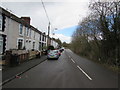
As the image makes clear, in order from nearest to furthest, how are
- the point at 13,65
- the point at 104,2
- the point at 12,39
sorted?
the point at 13,65 < the point at 104,2 < the point at 12,39

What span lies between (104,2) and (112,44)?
5.56m

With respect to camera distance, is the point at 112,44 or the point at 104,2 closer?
the point at 112,44

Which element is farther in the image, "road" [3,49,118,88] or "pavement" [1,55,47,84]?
"pavement" [1,55,47,84]

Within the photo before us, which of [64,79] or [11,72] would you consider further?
[11,72]

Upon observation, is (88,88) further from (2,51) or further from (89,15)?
(89,15)

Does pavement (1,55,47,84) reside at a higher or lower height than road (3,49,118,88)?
higher

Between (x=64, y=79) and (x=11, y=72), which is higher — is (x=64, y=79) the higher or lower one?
the lower one

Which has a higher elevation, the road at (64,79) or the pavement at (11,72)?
the pavement at (11,72)

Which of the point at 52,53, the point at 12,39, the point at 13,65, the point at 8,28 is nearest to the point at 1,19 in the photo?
the point at 8,28

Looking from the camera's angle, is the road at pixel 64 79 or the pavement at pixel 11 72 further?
the pavement at pixel 11 72

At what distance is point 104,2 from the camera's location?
16656 mm

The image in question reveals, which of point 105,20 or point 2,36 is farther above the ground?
point 105,20

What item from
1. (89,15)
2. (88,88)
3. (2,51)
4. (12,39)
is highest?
(89,15)

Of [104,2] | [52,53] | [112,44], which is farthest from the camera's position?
[52,53]
